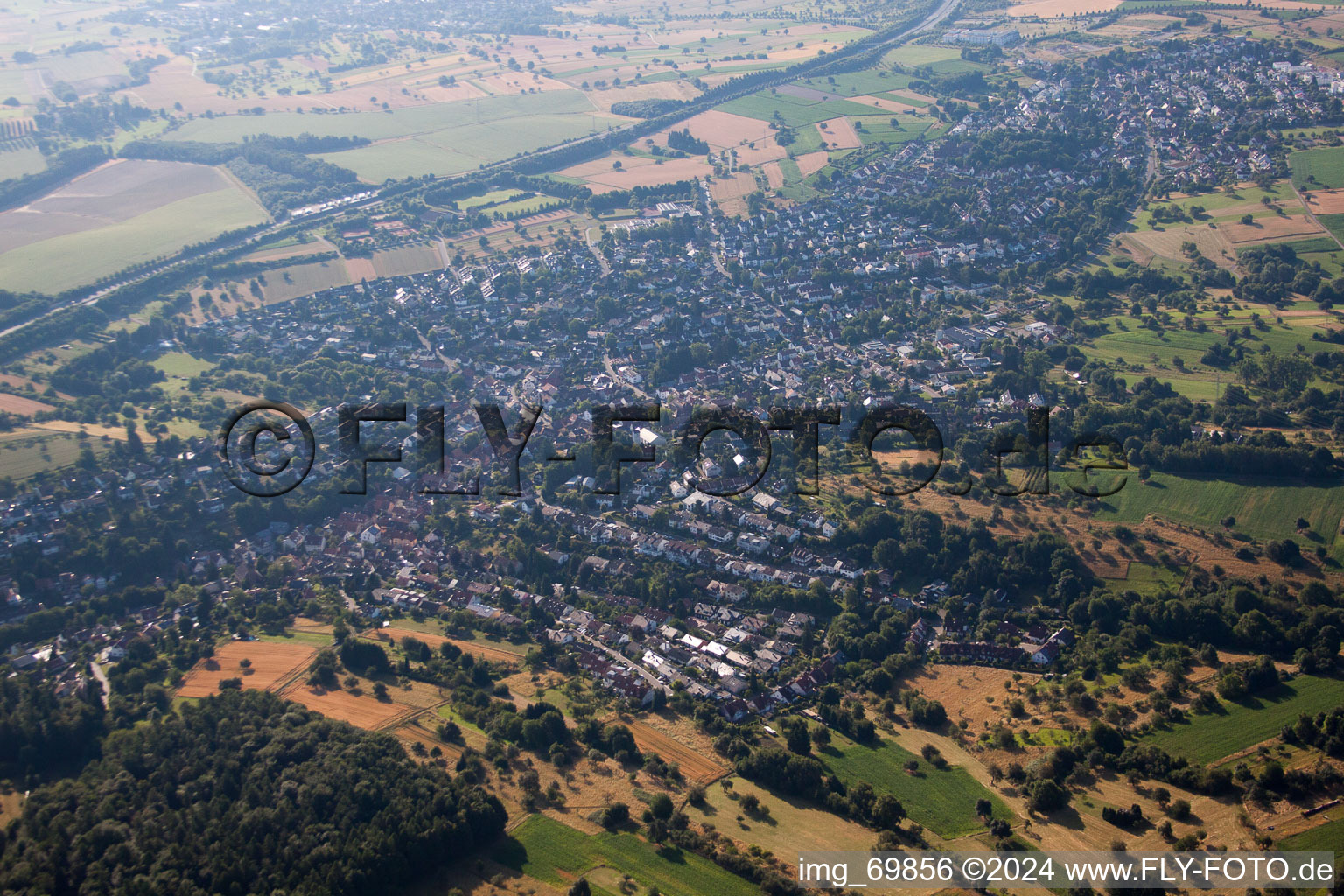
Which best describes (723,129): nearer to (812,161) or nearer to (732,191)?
(812,161)

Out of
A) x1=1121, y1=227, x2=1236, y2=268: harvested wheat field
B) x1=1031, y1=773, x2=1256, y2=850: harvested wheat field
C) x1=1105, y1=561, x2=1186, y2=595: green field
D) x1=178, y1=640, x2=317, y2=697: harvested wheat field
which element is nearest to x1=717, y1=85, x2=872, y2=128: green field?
x1=1121, y1=227, x2=1236, y2=268: harvested wheat field

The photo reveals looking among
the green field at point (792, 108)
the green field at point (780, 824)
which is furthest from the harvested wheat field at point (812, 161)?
the green field at point (780, 824)

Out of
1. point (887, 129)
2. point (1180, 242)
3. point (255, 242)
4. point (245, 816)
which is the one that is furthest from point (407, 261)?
point (1180, 242)

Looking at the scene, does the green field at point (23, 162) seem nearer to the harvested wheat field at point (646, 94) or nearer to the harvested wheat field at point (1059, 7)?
the harvested wheat field at point (646, 94)

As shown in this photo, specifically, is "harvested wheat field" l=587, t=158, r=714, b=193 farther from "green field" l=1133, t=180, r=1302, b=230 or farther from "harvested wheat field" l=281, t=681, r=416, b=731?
"harvested wheat field" l=281, t=681, r=416, b=731

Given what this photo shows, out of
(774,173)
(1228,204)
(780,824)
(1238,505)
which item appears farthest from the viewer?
(774,173)

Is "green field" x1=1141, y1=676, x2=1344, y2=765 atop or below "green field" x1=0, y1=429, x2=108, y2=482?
below

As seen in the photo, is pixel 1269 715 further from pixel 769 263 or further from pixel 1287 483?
pixel 769 263
